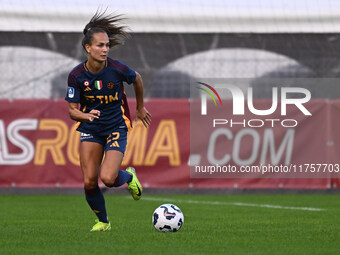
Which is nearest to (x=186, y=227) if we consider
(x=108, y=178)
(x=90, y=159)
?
(x=108, y=178)

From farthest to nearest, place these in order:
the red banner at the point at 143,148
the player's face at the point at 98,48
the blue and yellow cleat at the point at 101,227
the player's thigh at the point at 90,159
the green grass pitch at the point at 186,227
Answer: the red banner at the point at 143,148
the blue and yellow cleat at the point at 101,227
the player's thigh at the point at 90,159
the player's face at the point at 98,48
the green grass pitch at the point at 186,227

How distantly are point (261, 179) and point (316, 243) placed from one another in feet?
25.3

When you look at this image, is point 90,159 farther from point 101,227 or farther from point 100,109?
point 101,227

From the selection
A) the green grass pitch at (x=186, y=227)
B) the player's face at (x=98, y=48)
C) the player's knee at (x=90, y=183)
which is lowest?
the green grass pitch at (x=186, y=227)

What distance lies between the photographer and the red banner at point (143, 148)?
14.5 m

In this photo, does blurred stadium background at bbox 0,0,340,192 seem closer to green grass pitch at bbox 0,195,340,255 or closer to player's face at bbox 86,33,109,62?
green grass pitch at bbox 0,195,340,255

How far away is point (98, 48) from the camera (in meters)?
7.79

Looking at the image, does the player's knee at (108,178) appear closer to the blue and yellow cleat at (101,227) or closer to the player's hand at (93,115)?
the blue and yellow cleat at (101,227)

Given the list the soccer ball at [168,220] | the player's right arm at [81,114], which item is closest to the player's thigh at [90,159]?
the player's right arm at [81,114]

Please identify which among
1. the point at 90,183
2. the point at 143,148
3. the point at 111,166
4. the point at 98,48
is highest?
the point at 98,48

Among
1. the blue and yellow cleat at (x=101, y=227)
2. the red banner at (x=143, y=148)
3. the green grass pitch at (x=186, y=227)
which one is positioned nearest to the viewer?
the green grass pitch at (x=186, y=227)

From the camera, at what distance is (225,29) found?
1628cm

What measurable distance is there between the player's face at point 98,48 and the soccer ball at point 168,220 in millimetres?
1512

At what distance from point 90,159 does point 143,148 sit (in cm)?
655
